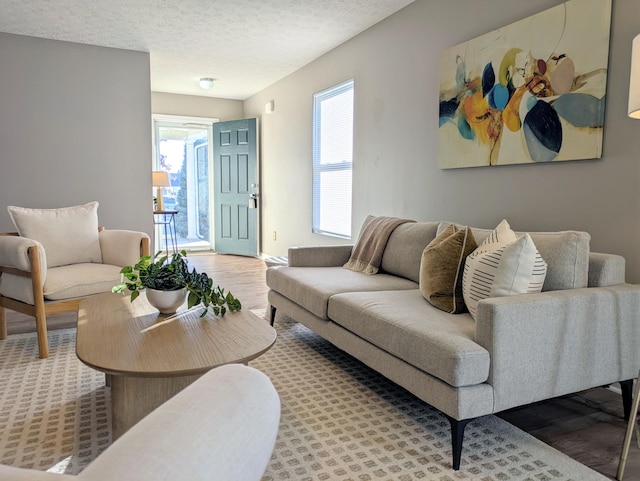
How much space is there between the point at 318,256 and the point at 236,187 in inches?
149

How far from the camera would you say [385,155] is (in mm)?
3926

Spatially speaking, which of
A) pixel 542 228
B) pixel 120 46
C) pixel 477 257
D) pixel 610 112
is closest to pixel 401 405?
pixel 477 257

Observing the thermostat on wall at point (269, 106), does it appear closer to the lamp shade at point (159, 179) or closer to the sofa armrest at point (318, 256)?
the lamp shade at point (159, 179)

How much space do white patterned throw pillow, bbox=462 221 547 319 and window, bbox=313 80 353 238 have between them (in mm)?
2557

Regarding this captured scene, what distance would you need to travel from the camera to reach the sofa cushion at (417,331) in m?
1.67

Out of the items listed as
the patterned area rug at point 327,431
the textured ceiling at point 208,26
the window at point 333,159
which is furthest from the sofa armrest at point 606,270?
the window at point 333,159

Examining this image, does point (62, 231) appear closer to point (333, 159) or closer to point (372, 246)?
point (372, 246)

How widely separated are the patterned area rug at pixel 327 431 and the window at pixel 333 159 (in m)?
2.31

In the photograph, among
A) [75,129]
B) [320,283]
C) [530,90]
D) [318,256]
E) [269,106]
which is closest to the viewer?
[530,90]

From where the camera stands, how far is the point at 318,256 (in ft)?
11.4

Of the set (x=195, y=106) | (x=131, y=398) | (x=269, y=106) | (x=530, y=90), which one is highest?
(x=195, y=106)

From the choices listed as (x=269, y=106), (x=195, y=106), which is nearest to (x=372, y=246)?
(x=269, y=106)

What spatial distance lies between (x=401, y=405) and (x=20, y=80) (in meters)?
4.48

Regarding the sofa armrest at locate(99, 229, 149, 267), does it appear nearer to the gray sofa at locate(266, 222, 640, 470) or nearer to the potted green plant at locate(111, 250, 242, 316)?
the potted green plant at locate(111, 250, 242, 316)
